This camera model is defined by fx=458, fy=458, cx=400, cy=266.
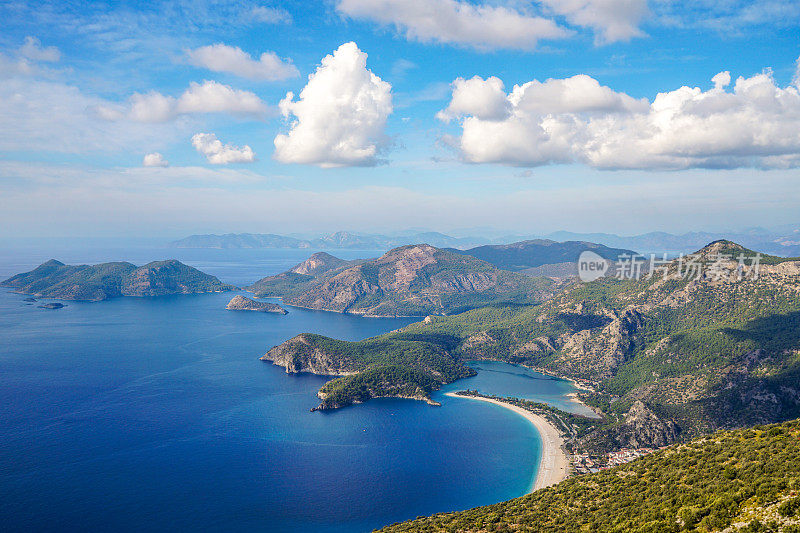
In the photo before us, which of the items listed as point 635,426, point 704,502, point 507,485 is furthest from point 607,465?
point 704,502

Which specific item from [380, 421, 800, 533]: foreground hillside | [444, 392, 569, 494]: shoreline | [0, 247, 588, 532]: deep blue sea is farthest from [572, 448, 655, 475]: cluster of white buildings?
[380, 421, 800, 533]: foreground hillside

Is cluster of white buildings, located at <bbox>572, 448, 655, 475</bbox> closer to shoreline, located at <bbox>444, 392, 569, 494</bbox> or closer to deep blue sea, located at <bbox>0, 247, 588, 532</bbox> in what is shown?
shoreline, located at <bbox>444, 392, 569, 494</bbox>

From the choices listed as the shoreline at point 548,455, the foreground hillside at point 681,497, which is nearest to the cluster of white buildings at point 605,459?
the shoreline at point 548,455

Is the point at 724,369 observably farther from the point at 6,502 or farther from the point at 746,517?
the point at 6,502

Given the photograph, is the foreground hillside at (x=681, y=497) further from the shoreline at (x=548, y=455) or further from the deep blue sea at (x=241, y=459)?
the shoreline at (x=548, y=455)

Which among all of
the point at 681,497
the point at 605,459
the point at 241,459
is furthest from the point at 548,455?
the point at 681,497

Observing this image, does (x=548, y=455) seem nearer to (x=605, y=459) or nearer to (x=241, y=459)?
(x=605, y=459)

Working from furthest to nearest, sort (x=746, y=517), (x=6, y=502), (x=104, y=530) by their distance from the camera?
(x=6, y=502) < (x=104, y=530) < (x=746, y=517)

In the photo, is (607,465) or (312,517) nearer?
(312,517)
